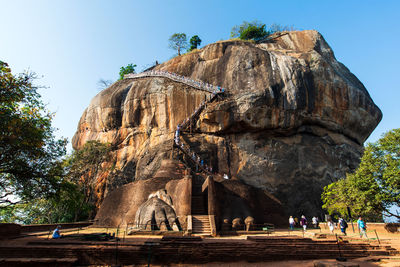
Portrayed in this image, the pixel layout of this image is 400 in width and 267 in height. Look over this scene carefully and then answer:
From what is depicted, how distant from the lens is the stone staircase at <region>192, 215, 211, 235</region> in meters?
13.6

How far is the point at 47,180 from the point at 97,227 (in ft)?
22.8

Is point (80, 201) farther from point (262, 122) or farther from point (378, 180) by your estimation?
point (378, 180)

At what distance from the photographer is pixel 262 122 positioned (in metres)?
24.5

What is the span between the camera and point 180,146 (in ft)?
79.8

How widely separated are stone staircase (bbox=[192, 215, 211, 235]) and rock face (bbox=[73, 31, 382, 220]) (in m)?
9.82

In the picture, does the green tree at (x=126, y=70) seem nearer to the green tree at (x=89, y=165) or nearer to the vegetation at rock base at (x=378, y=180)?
the green tree at (x=89, y=165)

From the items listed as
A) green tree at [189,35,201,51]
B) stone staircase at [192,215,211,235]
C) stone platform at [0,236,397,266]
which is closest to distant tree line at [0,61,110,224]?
stone platform at [0,236,397,266]

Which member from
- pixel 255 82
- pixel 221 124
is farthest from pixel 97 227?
pixel 255 82

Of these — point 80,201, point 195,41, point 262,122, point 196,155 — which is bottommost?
point 80,201

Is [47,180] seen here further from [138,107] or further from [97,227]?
[138,107]

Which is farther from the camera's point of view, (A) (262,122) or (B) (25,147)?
(A) (262,122)

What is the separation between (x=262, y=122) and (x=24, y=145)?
19.1m

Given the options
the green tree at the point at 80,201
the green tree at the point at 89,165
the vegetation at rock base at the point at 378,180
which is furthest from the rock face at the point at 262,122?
the vegetation at rock base at the point at 378,180

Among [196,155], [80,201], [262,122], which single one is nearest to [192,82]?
[196,155]
